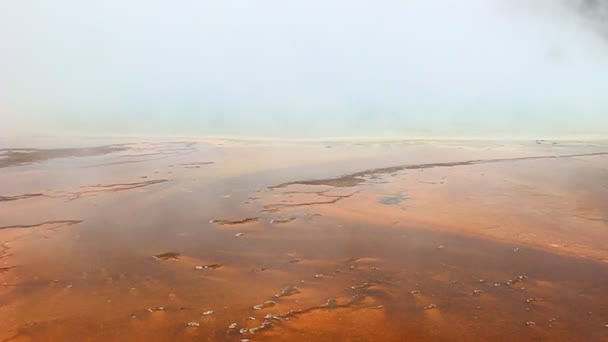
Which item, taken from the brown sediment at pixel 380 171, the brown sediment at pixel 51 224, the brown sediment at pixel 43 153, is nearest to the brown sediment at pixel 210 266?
the brown sediment at pixel 51 224

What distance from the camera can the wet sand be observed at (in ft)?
7.15

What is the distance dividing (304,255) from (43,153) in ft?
23.0

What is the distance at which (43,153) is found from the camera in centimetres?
834

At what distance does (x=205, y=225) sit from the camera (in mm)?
3814

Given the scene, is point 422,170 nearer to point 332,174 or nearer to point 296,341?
point 332,174

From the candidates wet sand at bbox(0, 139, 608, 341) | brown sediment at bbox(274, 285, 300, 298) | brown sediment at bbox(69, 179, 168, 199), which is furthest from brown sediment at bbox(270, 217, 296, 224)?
brown sediment at bbox(69, 179, 168, 199)

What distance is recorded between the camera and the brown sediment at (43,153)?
753cm

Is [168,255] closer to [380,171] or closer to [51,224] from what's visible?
[51,224]

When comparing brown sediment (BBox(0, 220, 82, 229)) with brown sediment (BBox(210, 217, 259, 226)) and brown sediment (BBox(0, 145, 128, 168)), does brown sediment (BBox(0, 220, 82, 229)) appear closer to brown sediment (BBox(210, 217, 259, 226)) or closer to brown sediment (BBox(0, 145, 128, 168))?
brown sediment (BBox(210, 217, 259, 226))

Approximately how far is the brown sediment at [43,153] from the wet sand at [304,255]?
59.2 inches

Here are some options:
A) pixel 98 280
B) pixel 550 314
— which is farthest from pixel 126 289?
pixel 550 314

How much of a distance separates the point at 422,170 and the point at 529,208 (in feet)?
7.33

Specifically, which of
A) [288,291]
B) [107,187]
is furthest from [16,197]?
[288,291]

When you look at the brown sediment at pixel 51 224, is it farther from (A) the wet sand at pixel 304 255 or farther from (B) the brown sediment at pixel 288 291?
(B) the brown sediment at pixel 288 291
